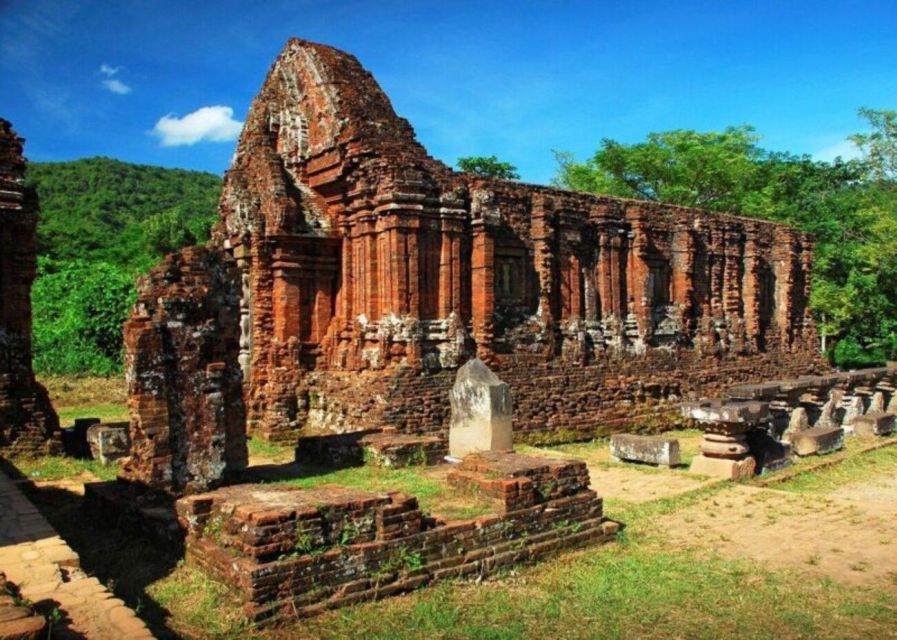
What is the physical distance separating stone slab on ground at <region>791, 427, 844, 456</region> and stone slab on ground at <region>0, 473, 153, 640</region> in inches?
462

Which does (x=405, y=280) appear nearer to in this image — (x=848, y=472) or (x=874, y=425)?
(x=848, y=472)

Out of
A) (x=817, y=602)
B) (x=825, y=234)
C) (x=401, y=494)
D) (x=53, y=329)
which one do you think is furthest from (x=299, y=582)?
(x=825, y=234)

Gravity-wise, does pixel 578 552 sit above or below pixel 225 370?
below

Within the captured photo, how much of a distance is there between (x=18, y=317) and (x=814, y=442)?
13.8 meters

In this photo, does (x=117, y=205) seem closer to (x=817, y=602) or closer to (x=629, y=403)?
(x=629, y=403)

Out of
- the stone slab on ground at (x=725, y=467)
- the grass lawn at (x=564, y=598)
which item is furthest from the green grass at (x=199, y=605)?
the stone slab on ground at (x=725, y=467)

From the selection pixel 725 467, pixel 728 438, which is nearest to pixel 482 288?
pixel 728 438

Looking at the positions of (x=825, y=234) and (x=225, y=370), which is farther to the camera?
(x=825, y=234)

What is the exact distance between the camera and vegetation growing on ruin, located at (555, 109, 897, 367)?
29.3 metres

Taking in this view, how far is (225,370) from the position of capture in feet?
28.9

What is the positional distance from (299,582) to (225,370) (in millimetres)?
3547

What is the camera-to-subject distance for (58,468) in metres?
11.1

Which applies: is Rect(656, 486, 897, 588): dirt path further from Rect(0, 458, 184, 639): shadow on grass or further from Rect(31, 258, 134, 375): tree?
Rect(31, 258, 134, 375): tree

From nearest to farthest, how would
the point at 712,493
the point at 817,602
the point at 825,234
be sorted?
the point at 817,602, the point at 712,493, the point at 825,234
